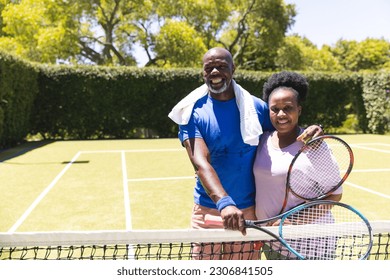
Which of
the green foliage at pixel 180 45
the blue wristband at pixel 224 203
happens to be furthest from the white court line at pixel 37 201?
the green foliage at pixel 180 45

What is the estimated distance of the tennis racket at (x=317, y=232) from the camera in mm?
2201

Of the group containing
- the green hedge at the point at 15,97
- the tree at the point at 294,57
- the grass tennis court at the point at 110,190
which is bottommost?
the grass tennis court at the point at 110,190

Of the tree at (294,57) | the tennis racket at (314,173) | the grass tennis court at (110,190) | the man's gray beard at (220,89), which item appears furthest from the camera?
the tree at (294,57)

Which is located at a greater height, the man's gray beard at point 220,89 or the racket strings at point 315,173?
the man's gray beard at point 220,89

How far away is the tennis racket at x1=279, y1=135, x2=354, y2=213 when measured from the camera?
2.32 meters

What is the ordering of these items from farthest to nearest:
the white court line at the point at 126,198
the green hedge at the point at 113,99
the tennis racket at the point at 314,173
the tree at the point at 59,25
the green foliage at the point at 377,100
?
the tree at the point at 59,25, the green foliage at the point at 377,100, the green hedge at the point at 113,99, the white court line at the point at 126,198, the tennis racket at the point at 314,173

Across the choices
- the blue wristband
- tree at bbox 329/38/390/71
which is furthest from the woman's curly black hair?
tree at bbox 329/38/390/71

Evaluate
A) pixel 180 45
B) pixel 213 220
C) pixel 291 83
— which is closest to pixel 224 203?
pixel 213 220

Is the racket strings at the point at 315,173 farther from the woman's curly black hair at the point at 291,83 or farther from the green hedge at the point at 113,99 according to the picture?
the green hedge at the point at 113,99

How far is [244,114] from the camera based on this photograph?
245cm

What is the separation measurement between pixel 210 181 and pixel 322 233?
726 millimetres

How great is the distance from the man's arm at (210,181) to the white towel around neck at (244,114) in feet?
0.57

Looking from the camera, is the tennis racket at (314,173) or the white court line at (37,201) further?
the white court line at (37,201)
